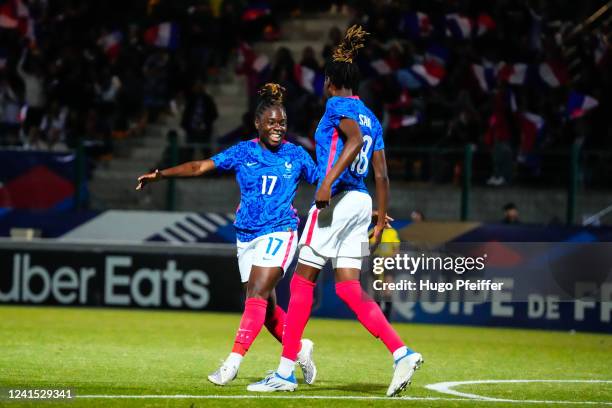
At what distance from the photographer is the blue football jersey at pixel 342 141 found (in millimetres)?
8391

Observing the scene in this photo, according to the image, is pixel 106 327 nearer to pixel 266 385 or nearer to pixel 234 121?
pixel 266 385

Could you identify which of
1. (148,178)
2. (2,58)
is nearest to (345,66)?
(148,178)

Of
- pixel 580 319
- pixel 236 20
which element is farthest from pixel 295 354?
pixel 236 20

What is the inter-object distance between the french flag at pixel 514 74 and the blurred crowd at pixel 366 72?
0.02m

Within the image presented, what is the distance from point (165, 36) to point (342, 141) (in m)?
15.7

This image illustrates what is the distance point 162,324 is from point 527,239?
488cm

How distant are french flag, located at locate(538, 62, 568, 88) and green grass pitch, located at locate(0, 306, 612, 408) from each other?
5129 mm

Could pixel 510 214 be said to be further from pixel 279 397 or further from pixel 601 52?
pixel 279 397

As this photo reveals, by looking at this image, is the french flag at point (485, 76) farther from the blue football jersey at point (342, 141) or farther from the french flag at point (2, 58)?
the blue football jersey at point (342, 141)

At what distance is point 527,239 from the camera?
55.2ft

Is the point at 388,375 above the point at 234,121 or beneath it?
beneath

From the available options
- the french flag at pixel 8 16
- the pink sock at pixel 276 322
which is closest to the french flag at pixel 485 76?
the french flag at pixel 8 16

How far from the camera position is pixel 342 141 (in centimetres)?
841

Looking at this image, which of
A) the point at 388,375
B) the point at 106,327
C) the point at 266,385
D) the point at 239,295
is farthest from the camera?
the point at 239,295
